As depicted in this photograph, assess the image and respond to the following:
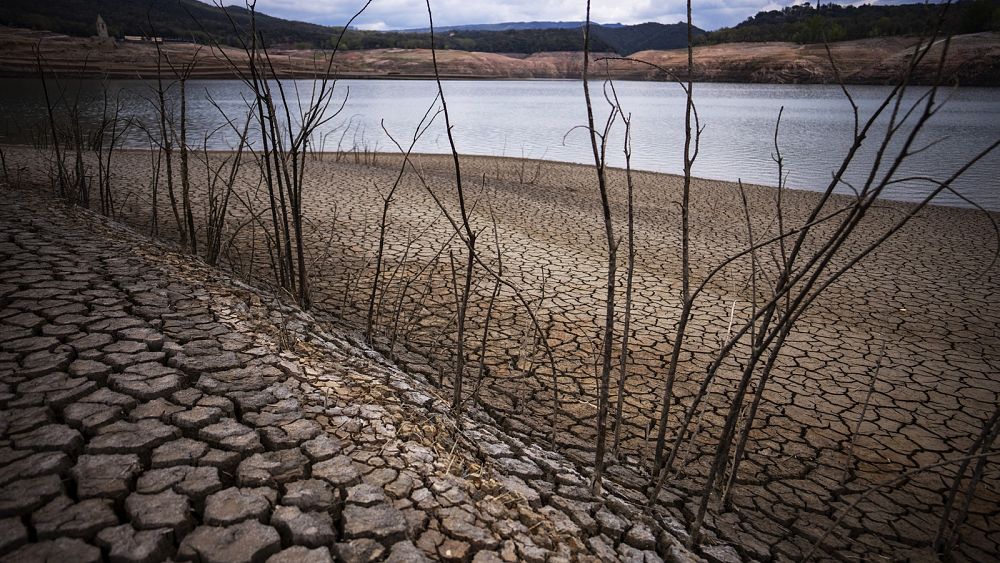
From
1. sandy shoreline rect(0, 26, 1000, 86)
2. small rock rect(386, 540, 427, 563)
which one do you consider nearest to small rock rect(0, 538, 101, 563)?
small rock rect(386, 540, 427, 563)

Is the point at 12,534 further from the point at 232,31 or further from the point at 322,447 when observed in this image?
the point at 232,31

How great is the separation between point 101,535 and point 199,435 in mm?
466

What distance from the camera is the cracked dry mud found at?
4.68 ft

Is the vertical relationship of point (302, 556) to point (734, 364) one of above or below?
above

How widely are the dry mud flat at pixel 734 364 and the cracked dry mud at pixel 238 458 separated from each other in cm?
52

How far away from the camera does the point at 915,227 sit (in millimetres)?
8773

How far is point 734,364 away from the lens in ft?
12.6

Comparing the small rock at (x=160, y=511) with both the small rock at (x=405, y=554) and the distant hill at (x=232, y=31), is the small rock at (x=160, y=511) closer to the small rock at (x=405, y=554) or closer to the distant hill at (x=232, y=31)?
the small rock at (x=405, y=554)

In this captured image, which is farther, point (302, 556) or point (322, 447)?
point (322, 447)

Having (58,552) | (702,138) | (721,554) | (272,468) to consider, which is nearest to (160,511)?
(58,552)

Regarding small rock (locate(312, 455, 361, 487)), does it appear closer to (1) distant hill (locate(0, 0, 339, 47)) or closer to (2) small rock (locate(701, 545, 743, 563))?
(2) small rock (locate(701, 545, 743, 563))

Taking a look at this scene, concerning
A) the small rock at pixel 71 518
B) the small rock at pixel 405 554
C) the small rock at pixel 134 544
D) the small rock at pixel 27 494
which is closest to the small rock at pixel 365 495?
the small rock at pixel 405 554

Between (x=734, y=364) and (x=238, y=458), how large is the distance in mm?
3333

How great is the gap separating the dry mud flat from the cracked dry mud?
522 mm
